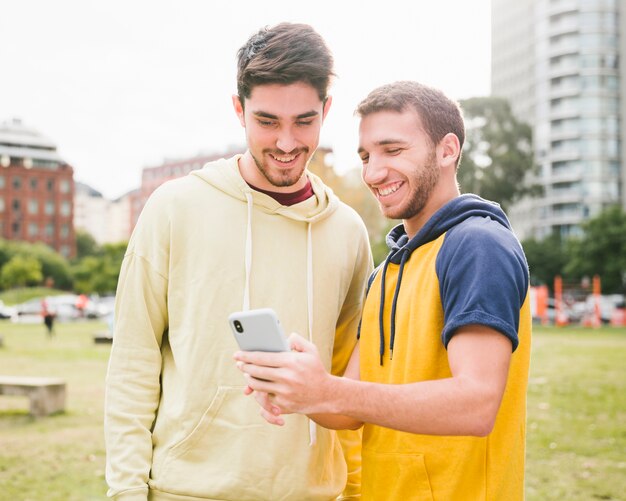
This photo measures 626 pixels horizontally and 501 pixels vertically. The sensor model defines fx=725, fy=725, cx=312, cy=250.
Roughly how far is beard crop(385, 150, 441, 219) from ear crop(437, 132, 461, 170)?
0.10 ft

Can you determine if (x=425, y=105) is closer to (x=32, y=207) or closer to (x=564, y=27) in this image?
(x=564, y=27)

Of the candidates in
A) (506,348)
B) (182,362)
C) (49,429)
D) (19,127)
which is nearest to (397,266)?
(506,348)

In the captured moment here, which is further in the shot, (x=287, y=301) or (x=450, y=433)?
(x=287, y=301)

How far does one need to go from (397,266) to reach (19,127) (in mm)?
117540

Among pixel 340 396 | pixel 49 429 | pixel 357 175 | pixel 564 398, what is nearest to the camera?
pixel 340 396

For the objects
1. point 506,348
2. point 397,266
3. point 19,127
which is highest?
point 19,127

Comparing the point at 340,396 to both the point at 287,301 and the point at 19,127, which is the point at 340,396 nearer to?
the point at 287,301

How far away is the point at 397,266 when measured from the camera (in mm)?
2740

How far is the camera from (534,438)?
32.3 feet

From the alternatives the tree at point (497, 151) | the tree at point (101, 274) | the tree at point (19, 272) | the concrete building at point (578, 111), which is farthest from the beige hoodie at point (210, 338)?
the concrete building at point (578, 111)

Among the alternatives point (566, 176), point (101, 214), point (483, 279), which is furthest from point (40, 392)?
point (101, 214)

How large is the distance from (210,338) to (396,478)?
3.06 ft

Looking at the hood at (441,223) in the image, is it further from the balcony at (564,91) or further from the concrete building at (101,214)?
the concrete building at (101,214)

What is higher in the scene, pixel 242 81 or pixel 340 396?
pixel 242 81
